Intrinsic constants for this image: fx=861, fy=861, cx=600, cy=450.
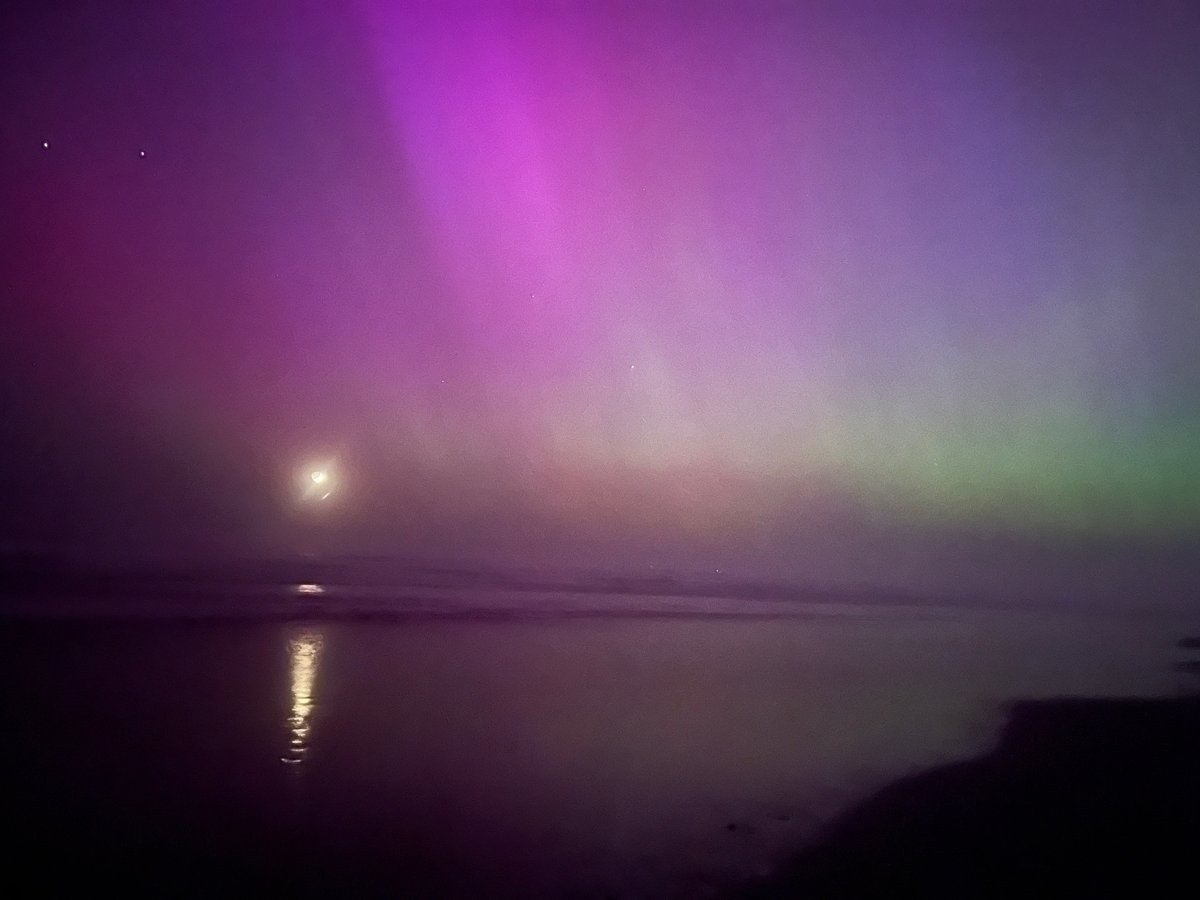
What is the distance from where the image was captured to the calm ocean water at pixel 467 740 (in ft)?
15.8

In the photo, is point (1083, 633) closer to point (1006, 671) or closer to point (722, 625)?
point (1006, 671)

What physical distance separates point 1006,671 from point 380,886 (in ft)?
33.5

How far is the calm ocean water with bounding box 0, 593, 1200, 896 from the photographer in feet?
15.8

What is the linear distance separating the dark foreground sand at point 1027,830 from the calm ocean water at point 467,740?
1.08 ft

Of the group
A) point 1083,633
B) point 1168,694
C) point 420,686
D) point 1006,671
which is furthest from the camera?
point 1083,633

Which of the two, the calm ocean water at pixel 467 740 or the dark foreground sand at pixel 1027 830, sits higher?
the calm ocean water at pixel 467 740

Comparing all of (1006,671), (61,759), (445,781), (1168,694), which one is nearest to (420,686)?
(445,781)

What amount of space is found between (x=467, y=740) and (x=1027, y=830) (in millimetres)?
4066

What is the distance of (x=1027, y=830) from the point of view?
5.67 m

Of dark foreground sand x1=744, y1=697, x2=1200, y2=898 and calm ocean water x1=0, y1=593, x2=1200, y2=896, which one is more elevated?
calm ocean water x1=0, y1=593, x2=1200, y2=896

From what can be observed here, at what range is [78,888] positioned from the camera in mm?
4102

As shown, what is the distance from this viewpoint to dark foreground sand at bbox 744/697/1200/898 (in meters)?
4.78

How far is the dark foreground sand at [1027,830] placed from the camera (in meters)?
4.78

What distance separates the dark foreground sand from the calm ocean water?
33 cm
